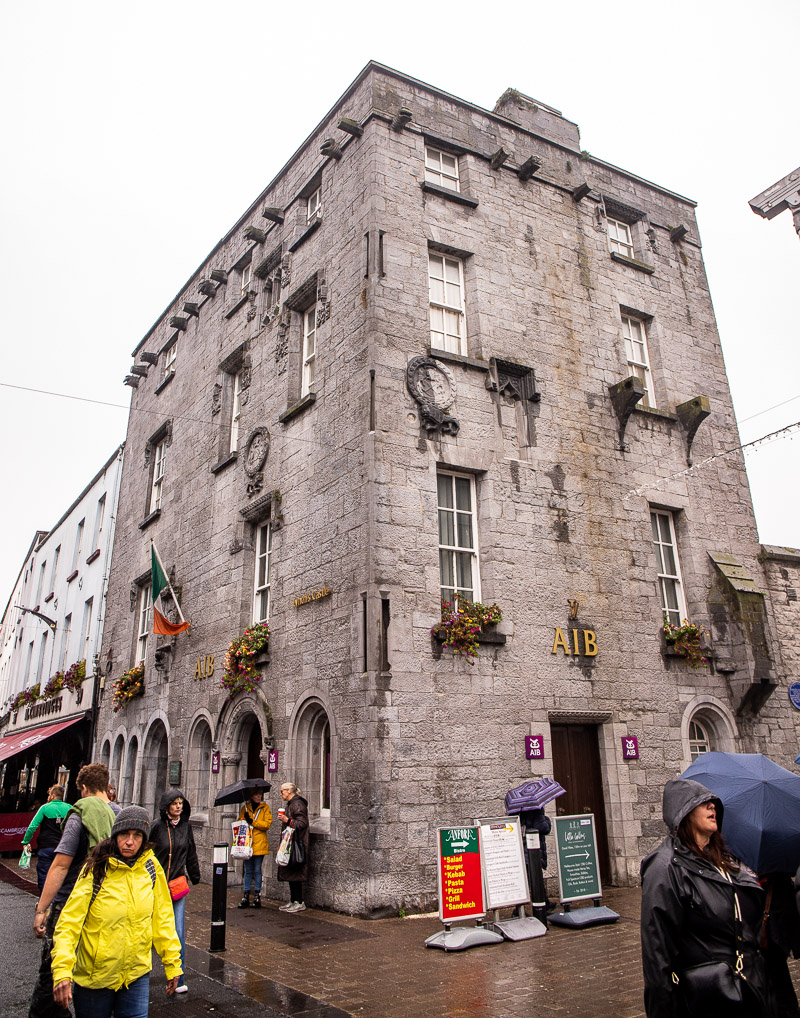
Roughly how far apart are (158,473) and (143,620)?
12.3 feet

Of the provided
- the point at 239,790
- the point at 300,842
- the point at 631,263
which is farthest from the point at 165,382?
the point at 300,842

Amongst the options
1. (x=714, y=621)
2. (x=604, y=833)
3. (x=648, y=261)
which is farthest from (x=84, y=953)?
(x=648, y=261)

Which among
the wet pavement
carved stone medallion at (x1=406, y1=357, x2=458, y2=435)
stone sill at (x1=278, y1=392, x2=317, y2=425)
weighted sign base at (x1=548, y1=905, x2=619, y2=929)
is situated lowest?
the wet pavement

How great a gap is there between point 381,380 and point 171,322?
33.7 ft

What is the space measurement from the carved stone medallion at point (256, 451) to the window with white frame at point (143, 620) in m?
5.49

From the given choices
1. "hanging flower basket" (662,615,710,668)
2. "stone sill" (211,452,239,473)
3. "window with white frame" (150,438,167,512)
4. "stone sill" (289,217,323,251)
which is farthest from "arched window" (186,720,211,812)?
"stone sill" (289,217,323,251)

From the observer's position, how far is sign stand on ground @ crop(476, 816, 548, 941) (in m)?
7.64

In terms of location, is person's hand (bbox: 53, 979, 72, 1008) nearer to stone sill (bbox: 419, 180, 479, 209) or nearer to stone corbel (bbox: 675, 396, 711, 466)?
stone sill (bbox: 419, 180, 479, 209)

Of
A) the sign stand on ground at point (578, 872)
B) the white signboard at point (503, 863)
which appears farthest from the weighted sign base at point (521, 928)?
the sign stand on ground at point (578, 872)

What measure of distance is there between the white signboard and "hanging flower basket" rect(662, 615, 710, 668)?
5.27 meters

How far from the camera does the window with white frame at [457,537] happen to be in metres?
10.8

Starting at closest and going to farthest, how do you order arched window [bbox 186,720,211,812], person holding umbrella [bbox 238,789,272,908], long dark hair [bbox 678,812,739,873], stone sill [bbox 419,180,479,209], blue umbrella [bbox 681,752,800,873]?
long dark hair [bbox 678,812,739,873] < blue umbrella [bbox 681,752,800,873] < person holding umbrella [bbox 238,789,272,908] < stone sill [bbox 419,180,479,209] < arched window [bbox 186,720,211,812]

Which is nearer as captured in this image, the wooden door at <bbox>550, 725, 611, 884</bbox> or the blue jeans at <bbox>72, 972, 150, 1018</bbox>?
the blue jeans at <bbox>72, 972, 150, 1018</bbox>

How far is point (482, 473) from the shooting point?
11406 millimetres
